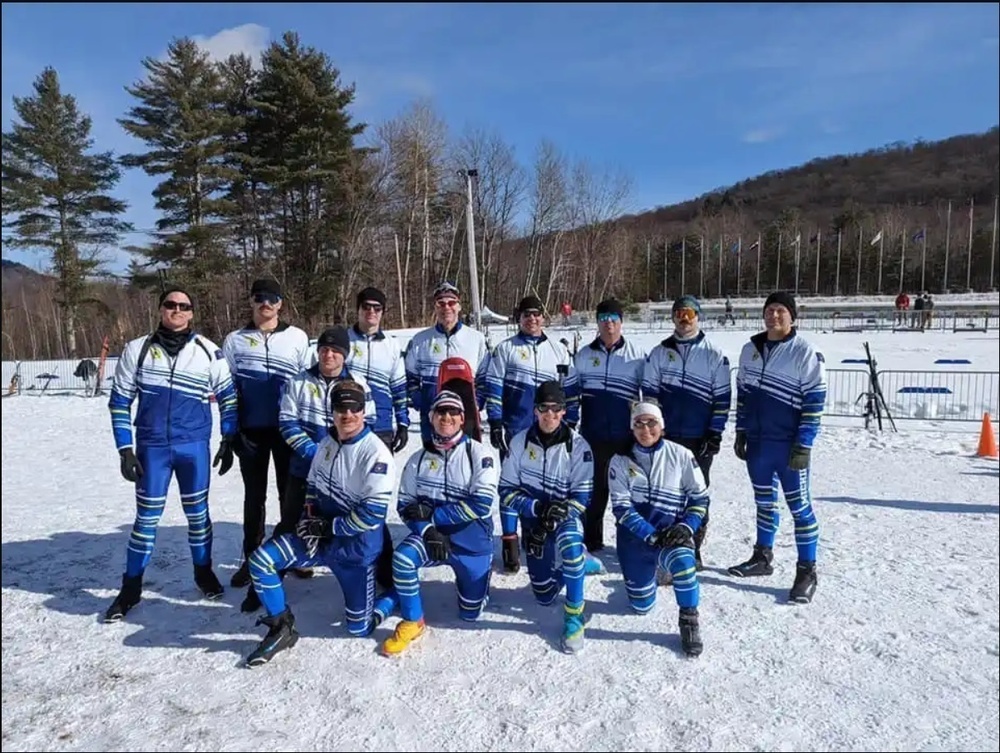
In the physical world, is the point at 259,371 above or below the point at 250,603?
above

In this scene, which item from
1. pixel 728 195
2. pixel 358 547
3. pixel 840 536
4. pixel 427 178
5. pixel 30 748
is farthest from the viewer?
pixel 728 195

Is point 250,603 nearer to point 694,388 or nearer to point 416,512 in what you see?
point 416,512

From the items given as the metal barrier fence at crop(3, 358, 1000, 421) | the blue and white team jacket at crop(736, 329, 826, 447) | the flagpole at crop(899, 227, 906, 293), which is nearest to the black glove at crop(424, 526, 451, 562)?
the blue and white team jacket at crop(736, 329, 826, 447)

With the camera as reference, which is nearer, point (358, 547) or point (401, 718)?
point (401, 718)

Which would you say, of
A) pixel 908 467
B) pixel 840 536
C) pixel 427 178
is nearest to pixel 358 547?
pixel 840 536

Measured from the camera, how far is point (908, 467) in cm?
859

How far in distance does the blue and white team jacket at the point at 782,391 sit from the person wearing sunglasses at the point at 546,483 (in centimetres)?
129

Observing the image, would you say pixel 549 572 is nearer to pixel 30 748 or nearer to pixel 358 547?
pixel 358 547

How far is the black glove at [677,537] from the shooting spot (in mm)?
3814

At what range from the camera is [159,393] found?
4.18 m

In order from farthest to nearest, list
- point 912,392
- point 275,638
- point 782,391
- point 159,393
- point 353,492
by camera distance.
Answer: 1. point 912,392
2. point 782,391
3. point 159,393
4. point 353,492
5. point 275,638

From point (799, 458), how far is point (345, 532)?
303 centimetres

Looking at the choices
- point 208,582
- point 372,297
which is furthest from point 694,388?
point 208,582

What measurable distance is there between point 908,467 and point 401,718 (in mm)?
8138
